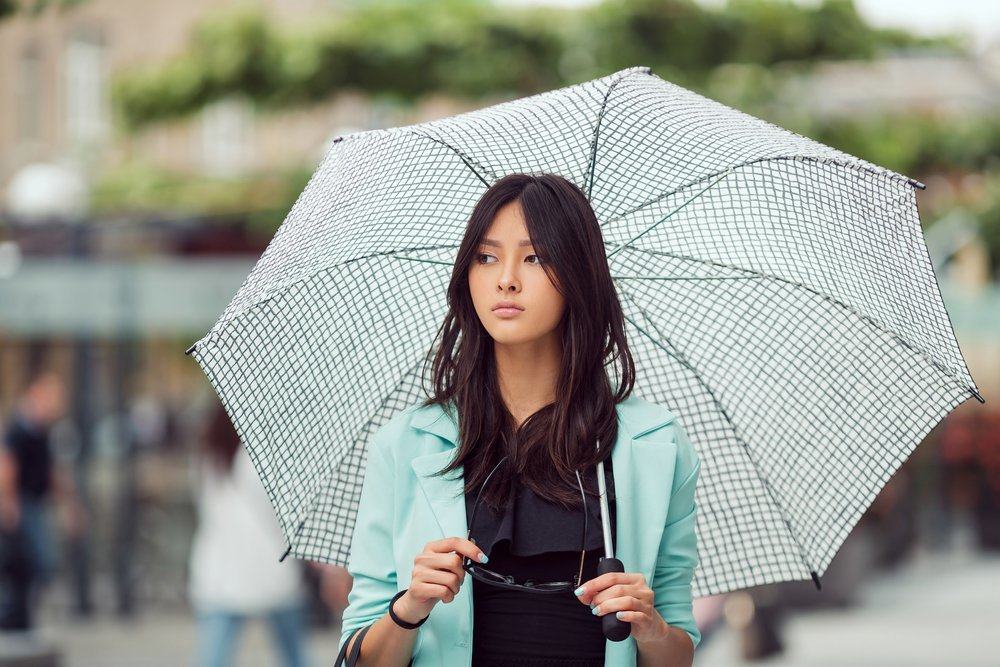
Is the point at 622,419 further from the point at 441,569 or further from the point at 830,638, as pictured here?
the point at 830,638

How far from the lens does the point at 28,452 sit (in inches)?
474

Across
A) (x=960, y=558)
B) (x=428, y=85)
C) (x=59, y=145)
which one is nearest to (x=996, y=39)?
(x=960, y=558)

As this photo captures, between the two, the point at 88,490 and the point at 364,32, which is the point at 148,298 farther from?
the point at 364,32

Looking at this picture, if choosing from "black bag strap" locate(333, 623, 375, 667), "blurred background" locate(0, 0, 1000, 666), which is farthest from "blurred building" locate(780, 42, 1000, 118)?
"black bag strap" locate(333, 623, 375, 667)

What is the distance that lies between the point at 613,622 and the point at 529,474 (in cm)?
32

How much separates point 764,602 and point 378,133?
7.44 m

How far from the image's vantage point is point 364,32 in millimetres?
13398

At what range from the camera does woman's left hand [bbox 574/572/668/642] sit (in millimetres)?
2352

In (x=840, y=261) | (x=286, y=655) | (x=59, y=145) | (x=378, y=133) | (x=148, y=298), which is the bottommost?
(x=286, y=655)

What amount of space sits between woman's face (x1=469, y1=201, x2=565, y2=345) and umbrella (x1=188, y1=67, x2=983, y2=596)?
0.42m

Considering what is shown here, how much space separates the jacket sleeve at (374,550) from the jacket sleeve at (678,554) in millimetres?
434

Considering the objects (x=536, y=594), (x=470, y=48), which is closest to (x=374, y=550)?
(x=536, y=594)

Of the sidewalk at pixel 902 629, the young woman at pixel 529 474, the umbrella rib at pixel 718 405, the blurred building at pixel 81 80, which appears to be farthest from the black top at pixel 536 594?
the blurred building at pixel 81 80

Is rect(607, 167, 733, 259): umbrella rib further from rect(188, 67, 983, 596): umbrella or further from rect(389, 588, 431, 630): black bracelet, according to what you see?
rect(389, 588, 431, 630): black bracelet
